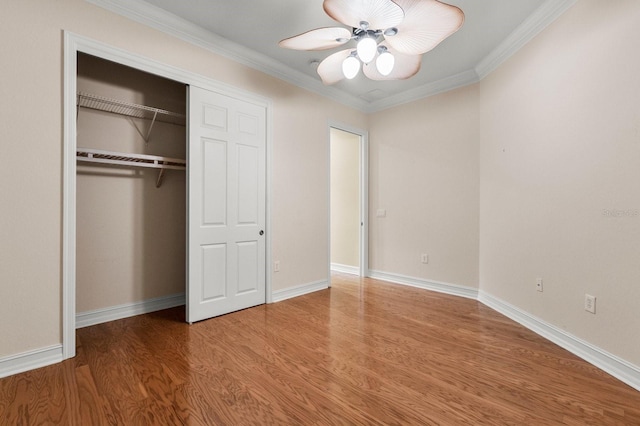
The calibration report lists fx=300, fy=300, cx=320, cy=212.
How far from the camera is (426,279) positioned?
164 inches

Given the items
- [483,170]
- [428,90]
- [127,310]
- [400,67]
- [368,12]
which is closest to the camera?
[368,12]

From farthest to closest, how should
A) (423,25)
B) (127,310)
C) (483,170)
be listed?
(483,170)
(127,310)
(423,25)

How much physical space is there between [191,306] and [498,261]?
128 inches

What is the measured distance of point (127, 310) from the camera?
119 inches

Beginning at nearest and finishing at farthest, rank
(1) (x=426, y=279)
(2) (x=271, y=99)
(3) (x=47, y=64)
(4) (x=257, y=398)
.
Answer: (4) (x=257, y=398) → (3) (x=47, y=64) → (2) (x=271, y=99) → (1) (x=426, y=279)

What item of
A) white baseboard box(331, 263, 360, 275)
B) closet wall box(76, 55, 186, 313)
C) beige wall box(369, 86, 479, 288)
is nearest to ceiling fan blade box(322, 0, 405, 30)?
closet wall box(76, 55, 186, 313)

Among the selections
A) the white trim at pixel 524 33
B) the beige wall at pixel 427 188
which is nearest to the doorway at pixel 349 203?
the beige wall at pixel 427 188

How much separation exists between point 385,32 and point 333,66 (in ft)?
2.03

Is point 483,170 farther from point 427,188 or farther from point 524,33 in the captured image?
point 524,33

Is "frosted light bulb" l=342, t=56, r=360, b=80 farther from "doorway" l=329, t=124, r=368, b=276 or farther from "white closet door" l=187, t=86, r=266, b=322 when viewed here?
"doorway" l=329, t=124, r=368, b=276

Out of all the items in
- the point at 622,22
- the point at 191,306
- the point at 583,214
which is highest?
the point at 622,22

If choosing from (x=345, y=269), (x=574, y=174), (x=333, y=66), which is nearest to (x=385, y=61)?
(x=333, y=66)

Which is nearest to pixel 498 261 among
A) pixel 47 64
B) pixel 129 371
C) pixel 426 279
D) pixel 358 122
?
pixel 426 279

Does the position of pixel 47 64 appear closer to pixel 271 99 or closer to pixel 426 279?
pixel 271 99
